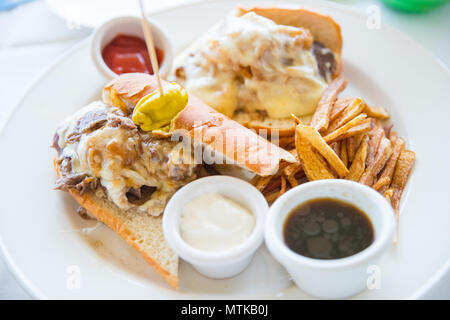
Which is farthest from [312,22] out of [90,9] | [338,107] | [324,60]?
[90,9]

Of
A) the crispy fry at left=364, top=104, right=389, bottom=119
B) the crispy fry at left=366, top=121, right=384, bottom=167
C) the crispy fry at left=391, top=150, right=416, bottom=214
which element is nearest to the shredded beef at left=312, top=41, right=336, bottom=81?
the crispy fry at left=364, top=104, right=389, bottom=119

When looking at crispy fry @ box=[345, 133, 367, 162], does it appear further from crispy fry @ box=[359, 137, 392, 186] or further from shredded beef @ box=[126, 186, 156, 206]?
shredded beef @ box=[126, 186, 156, 206]

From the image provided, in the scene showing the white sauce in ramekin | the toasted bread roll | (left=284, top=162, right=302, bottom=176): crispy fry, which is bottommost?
(left=284, top=162, right=302, bottom=176): crispy fry

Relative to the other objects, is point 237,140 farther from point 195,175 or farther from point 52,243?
point 52,243

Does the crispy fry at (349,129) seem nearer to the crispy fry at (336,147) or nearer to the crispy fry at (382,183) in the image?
the crispy fry at (336,147)

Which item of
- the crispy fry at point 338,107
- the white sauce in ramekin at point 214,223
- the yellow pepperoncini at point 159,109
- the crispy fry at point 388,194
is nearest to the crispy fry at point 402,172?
the crispy fry at point 388,194

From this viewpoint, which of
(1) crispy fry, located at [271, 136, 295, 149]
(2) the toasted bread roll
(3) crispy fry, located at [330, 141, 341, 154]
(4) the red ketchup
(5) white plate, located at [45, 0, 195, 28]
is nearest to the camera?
(2) the toasted bread roll
